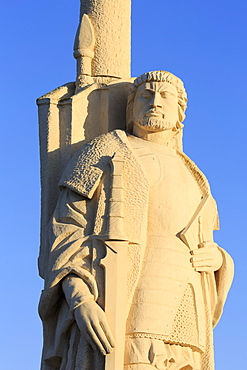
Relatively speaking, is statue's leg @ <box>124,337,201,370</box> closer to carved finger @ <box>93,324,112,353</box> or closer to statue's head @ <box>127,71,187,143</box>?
carved finger @ <box>93,324,112,353</box>

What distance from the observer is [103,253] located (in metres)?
11.1

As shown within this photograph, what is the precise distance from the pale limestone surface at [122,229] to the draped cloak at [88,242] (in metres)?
0.01

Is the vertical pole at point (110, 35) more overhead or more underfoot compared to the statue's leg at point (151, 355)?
more overhead

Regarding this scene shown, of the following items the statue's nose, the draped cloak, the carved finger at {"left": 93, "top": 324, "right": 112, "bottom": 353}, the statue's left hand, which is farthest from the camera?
the statue's nose

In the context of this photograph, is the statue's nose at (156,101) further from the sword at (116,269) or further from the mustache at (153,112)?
the sword at (116,269)

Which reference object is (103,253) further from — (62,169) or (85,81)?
(85,81)

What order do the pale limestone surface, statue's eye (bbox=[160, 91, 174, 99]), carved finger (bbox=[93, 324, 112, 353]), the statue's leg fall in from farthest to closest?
statue's eye (bbox=[160, 91, 174, 99]), the pale limestone surface, the statue's leg, carved finger (bbox=[93, 324, 112, 353])

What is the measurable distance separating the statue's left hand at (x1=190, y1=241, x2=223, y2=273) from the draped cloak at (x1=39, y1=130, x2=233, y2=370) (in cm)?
12

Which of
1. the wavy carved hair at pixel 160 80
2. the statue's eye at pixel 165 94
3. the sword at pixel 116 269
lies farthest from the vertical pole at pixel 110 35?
the sword at pixel 116 269

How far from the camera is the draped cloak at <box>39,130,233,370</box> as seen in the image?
11109 millimetres

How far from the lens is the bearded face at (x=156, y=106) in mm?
11961

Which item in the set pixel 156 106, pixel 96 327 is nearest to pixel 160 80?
pixel 156 106

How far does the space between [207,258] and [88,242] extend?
1303mm

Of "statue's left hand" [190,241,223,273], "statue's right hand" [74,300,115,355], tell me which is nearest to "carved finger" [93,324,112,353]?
"statue's right hand" [74,300,115,355]
